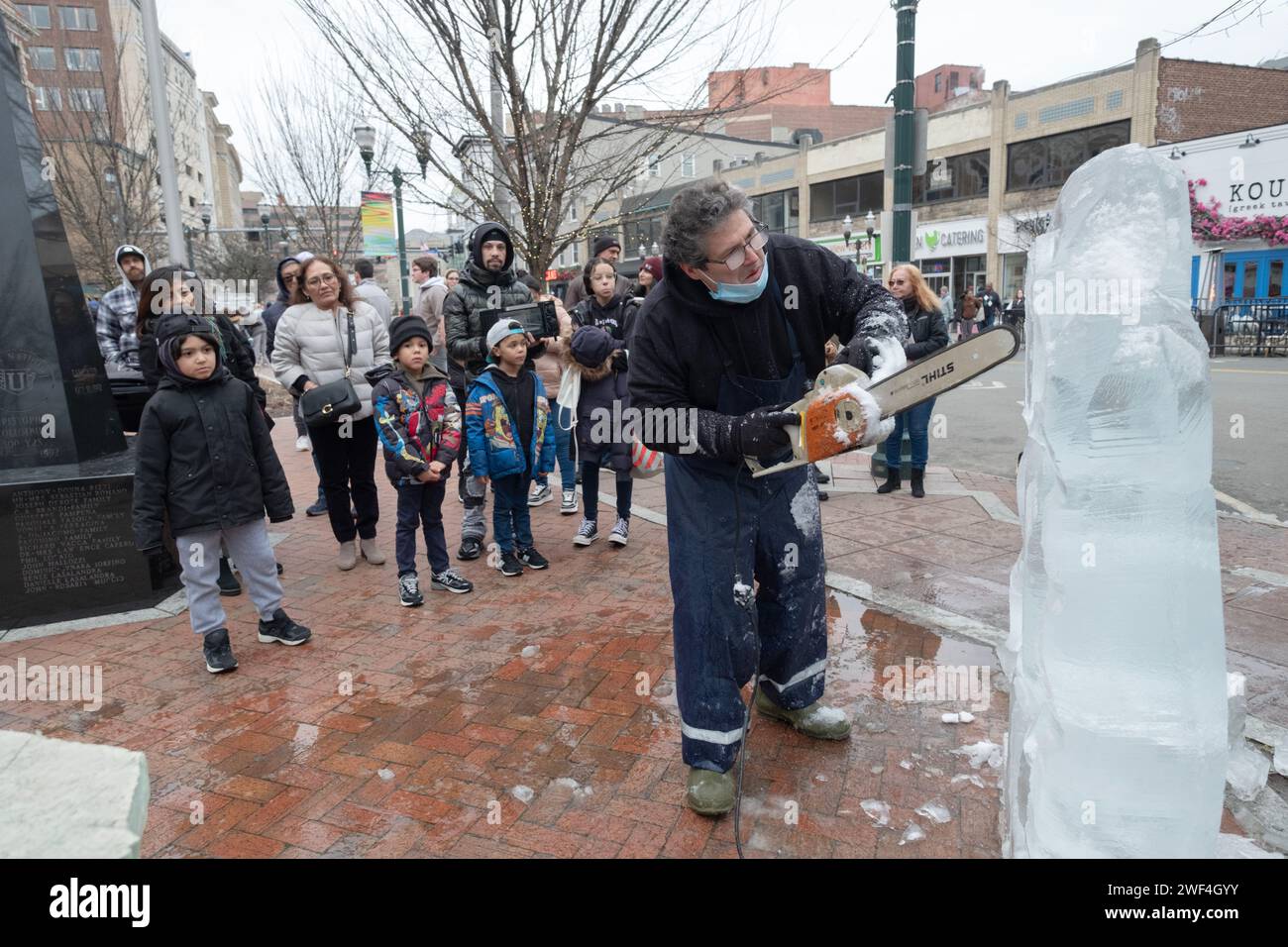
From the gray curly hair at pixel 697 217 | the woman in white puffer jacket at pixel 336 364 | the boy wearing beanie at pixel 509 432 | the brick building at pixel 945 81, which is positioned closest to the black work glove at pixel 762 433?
the gray curly hair at pixel 697 217

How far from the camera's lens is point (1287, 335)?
18062 mm

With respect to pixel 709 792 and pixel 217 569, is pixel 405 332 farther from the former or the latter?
pixel 709 792

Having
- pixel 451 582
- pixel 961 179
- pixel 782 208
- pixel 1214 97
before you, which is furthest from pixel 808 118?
pixel 451 582

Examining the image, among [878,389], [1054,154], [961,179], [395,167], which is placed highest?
[1054,154]

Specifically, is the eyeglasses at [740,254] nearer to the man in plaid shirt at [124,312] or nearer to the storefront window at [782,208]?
the man in plaid shirt at [124,312]

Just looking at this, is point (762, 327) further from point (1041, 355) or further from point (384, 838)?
point (384, 838)

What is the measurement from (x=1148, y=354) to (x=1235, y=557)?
13.2ft

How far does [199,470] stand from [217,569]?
50 centimetres

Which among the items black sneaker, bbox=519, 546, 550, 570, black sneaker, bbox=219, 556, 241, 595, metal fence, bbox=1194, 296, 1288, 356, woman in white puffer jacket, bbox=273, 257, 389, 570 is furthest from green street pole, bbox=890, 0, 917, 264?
metal fence, bbox=1194, 296, 1288, 356

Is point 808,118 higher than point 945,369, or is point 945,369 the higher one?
point 808,118

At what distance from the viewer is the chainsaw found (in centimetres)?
205

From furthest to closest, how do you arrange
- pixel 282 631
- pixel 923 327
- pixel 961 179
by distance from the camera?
1. pixel 961 179
2. pixel 923 327
3. pixel 282 631

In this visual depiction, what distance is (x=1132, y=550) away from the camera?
1806 mm
